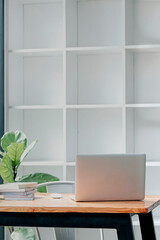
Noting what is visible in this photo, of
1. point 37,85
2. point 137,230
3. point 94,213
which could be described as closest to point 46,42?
point 37,85

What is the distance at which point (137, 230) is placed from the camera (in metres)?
4.28

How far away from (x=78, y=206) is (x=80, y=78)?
223 centimetres

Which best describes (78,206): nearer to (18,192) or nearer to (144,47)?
(18,192)

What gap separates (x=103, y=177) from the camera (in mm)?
2643

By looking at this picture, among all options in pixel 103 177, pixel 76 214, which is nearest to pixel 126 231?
pixel 76 214

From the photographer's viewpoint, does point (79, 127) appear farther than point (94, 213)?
Yes

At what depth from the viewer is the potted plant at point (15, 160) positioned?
3619 mm

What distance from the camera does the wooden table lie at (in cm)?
238

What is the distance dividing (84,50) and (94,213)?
2.03 meters

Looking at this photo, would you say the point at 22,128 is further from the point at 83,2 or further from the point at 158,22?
the point at 158,22

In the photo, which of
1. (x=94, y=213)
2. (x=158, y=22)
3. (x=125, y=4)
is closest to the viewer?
(x=94, y=213)

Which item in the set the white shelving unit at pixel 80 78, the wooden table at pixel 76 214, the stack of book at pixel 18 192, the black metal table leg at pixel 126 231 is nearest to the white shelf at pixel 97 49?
the white shelving unit at pixel 80 78

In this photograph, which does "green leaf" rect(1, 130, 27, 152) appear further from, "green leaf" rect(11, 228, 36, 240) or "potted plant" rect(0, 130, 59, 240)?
"green leaf" rect(11, 228, 36, 240)

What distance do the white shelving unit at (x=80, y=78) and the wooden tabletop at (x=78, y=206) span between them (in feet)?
5.07
